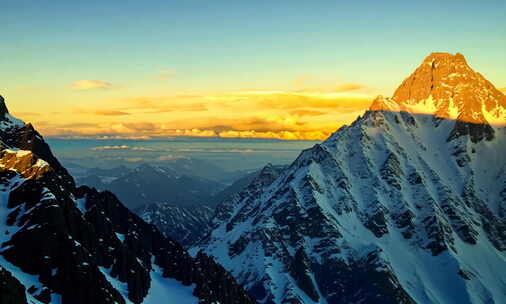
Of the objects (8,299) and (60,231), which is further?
(60,231)

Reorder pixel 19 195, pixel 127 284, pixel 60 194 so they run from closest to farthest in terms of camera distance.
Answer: pixel 19 195 < pixel 60 194 < pixel 127 284

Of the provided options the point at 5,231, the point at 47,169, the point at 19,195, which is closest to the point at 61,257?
the point at 5,231

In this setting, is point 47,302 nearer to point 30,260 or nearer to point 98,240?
point 30,260

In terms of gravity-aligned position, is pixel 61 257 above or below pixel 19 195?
below

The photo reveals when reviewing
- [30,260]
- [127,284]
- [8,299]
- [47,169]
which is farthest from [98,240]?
[8,299]

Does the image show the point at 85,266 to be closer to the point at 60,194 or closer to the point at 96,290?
the point at 96,290

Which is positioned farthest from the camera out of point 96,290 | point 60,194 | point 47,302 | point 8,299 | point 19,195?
point 60,194

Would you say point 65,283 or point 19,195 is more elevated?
point 19,195

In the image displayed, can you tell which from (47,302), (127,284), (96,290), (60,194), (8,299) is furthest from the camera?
(127,284)

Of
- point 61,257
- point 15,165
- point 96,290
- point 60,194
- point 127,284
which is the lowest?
point 127,284

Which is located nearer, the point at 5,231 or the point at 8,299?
the point at 8,299
